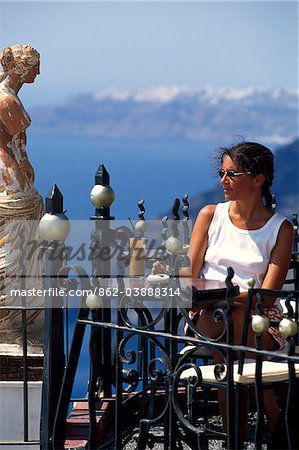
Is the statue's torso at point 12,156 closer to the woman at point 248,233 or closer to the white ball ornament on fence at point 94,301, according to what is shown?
the woman at point 248,233

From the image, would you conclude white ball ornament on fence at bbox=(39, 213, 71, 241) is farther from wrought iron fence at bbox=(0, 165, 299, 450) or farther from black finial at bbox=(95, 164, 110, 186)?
black finial at bbox=(95, 164, 110, 186)

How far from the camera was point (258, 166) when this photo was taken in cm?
471

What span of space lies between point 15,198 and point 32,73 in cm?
81

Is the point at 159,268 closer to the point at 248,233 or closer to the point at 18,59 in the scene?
the point at 248,233

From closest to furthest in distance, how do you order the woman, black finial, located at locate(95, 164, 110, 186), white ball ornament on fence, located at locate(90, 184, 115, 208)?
the woman < white ball ornament on fence, located at locate(90, 184, 115, 208) < black finial, located at locate(95, 164, 110, 186)

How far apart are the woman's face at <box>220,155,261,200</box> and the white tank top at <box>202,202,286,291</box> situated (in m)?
0.16

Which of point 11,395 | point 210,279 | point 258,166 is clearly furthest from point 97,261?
point 11,395

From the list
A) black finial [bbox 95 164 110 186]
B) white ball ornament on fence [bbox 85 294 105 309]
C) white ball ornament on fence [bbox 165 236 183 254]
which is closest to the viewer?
white ball ornament on fence [bbox 165 236 183 254]

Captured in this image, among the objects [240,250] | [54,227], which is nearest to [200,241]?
[240,250]

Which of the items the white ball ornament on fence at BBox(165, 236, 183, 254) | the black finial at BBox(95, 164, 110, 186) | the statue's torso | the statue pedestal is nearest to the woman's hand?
the white ball ornament on fence at BBox(165, 236, 183, 254)

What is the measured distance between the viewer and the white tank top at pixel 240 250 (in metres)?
4.66

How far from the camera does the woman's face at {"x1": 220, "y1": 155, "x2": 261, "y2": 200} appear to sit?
185 inches

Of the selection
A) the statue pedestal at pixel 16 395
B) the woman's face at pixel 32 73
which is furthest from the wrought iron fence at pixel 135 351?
the woman's face at pixel 32 73

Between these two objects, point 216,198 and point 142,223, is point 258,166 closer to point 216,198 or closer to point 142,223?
point 142,223
